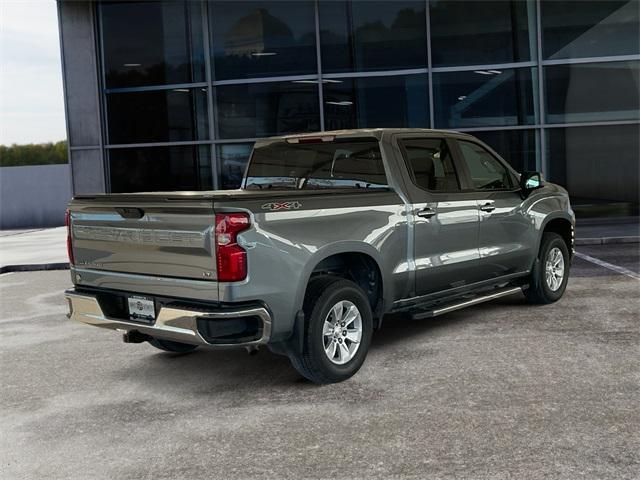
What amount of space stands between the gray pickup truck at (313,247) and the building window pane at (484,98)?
27.6 ft

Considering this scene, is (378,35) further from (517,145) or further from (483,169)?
(483,169)

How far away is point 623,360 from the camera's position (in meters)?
5.37

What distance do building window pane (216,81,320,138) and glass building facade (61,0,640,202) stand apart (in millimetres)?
22

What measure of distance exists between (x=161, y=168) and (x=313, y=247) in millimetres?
11896

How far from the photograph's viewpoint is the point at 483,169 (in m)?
6.85

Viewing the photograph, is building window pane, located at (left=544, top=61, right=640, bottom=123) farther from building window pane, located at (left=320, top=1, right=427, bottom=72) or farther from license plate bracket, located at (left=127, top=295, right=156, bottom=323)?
license plate bracket, located at (left=127, top=295, right=156, bottom=323)

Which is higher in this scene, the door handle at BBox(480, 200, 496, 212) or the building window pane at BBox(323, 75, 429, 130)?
the building window pane at BBox(323, 75, 429, 130)

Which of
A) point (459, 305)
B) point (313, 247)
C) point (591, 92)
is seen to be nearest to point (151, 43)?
point (591, 92)

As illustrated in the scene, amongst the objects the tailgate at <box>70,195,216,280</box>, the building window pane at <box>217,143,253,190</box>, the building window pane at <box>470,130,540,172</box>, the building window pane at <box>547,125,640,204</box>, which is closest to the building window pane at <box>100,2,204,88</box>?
the building window pane at <box>217,143,253,190</box>

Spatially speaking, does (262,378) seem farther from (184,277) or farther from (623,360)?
(623,360)

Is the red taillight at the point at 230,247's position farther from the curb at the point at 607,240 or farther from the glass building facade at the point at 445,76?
the glass building facade at the point at 445,76

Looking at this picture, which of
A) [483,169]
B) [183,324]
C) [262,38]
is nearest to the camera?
[183,324]

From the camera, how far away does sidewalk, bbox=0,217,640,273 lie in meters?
12.5

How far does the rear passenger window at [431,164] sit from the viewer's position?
6.01 meters
